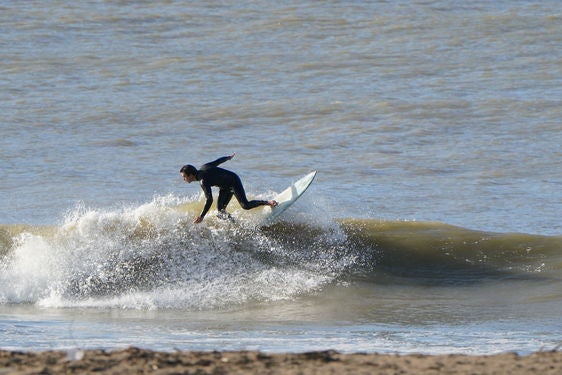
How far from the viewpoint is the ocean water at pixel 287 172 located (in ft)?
40.3

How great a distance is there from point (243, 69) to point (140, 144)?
662 centimetres

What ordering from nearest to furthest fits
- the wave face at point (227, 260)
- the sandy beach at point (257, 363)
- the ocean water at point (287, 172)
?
1. the sandy beach at point (257, 363)
2. the ocean water at point (287, 172)
3. the wave face at point (227, 260)

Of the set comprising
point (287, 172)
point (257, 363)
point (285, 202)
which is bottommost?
point (257, 363)

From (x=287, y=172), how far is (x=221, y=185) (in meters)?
7.04

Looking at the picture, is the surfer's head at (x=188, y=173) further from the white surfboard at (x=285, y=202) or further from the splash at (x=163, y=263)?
the white surfboard at (x=285, y=202)

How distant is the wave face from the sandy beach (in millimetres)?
4912

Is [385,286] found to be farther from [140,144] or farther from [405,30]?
[405,30]

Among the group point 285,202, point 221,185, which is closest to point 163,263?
point 221,185

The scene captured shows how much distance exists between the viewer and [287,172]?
20953 millimetres

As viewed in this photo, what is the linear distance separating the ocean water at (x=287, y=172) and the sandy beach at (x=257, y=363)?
4.91 ft

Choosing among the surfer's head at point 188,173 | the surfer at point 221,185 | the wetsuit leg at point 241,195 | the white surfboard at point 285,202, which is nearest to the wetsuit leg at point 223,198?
the surfer at point 221,185

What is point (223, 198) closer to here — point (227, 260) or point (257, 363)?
point (227, 260)

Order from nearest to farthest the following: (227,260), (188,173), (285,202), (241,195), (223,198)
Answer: (188,173) < (241,195) < (223,198) < (227,260) < (285,202)

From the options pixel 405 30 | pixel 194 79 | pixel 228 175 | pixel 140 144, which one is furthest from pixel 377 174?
pixel 405 30
